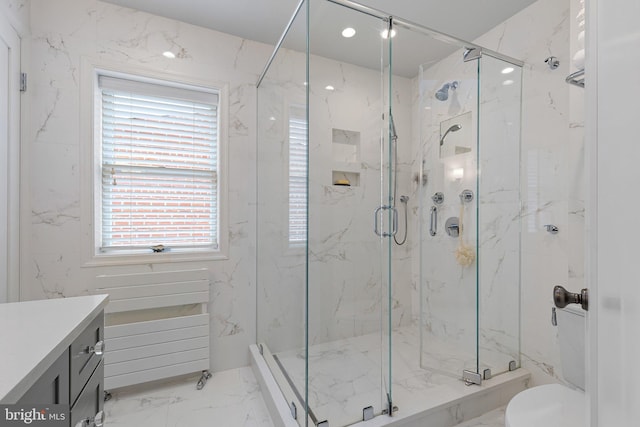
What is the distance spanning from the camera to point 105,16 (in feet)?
6.41

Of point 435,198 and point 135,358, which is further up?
point 435,198

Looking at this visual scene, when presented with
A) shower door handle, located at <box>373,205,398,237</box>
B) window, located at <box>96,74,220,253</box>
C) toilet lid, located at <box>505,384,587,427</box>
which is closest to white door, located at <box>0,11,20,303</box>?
window, located at <box>96,74,220,253</box>

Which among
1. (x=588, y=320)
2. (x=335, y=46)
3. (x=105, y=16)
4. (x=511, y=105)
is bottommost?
(x=588, y=320)

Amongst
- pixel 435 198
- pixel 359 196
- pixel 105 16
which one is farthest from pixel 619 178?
pixel 105 16

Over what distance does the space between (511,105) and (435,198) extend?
811 mm

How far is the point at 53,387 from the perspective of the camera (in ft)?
2.54

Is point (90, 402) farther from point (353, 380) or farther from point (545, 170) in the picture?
point (545, 170)

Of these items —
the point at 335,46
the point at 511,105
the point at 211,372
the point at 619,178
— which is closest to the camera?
the point at 619,178

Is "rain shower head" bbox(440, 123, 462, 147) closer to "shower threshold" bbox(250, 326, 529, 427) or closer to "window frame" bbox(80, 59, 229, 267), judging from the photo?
"shower threshold" bbox(250, 326, 529, 427)

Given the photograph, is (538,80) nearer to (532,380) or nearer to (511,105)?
(511,105)

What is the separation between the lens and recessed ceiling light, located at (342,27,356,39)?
1571 mm

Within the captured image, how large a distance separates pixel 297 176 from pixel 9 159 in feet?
5.09

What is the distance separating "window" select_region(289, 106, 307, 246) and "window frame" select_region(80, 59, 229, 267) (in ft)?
2.63

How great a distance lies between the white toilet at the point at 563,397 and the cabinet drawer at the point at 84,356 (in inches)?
59.0
